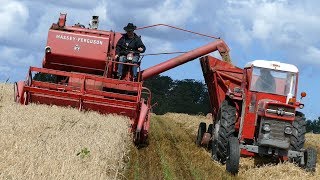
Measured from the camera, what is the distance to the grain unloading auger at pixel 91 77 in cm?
1299

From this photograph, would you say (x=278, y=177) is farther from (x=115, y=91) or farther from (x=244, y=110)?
(x=115, y=91)

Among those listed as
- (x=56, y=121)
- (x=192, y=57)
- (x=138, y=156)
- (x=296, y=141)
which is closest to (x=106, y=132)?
(x=56, y=121)

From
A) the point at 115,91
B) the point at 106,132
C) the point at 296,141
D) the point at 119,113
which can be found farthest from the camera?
the point at 115,91

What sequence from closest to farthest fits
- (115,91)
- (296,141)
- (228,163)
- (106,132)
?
(106,132) → (228,163) → (296,141) → (115,91)

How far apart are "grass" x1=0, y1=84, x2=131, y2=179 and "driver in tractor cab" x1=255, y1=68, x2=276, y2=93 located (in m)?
2.90

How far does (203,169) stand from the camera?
35.2ft

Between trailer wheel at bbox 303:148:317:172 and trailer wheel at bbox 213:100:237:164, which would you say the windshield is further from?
trailer wheel at bbox 303:148:317:172

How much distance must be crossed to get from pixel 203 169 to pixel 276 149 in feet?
5.08

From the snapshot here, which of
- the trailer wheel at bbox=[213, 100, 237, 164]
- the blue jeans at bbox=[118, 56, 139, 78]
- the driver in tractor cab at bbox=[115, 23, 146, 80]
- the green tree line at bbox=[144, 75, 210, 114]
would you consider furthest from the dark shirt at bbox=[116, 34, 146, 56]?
the green tree line at bbox=[144, 75, 210, 114]

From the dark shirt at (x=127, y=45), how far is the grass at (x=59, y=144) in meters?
2.38

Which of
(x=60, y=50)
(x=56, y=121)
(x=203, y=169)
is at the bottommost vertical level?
(x=203, y=169)

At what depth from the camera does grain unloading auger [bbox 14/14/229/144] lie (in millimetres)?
12992

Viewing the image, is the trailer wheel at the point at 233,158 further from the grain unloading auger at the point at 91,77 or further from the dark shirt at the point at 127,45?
the dark shirt at the point at 127,45

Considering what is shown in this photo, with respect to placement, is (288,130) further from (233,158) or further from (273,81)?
(233,158)
